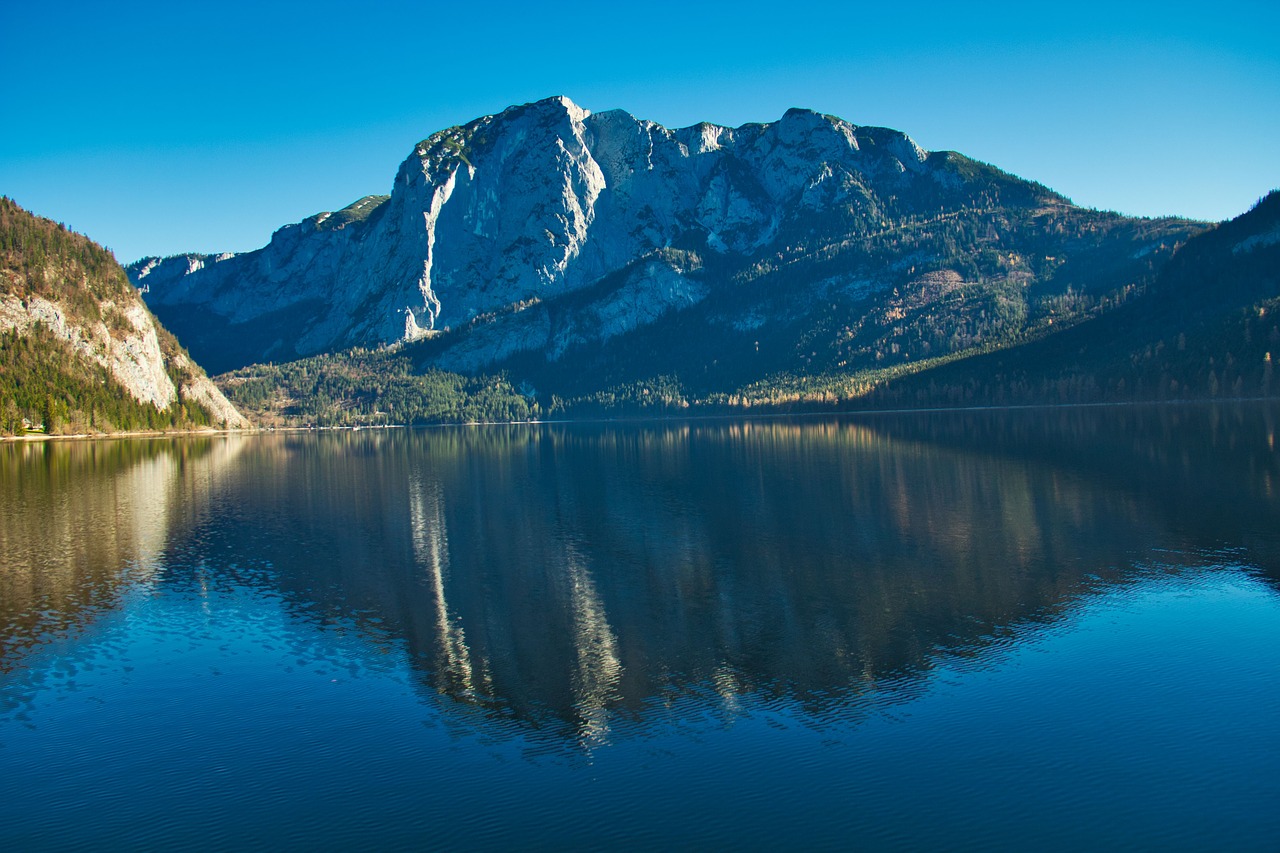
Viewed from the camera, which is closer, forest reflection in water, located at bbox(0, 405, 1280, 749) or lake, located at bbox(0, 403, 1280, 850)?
lake, located at bbox(0, 403, 1280, 850)

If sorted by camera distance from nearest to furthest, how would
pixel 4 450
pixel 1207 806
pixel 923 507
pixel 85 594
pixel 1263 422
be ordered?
pixel 1207 806
pixel 85 594
pixel 923 507
pixel 1263 422
pixel 4 450

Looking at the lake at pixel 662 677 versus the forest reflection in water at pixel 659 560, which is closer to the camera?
the lake at pixel 662 677

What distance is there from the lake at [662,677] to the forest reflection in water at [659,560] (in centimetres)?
29

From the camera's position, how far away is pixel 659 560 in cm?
5162

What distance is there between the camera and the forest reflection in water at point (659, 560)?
31.5 meters

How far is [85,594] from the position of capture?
45594mm

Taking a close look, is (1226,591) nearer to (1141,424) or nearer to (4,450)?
(1141,424)

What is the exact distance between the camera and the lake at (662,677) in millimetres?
21172

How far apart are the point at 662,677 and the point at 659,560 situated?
20.7 metres

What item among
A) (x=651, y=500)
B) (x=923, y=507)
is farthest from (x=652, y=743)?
(x=651, y=500)

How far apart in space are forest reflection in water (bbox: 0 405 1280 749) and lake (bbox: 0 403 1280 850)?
0.29m

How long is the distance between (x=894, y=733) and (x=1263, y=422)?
451 ft

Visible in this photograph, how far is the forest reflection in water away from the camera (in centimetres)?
3155

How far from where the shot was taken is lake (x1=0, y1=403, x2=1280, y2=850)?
2117cm
